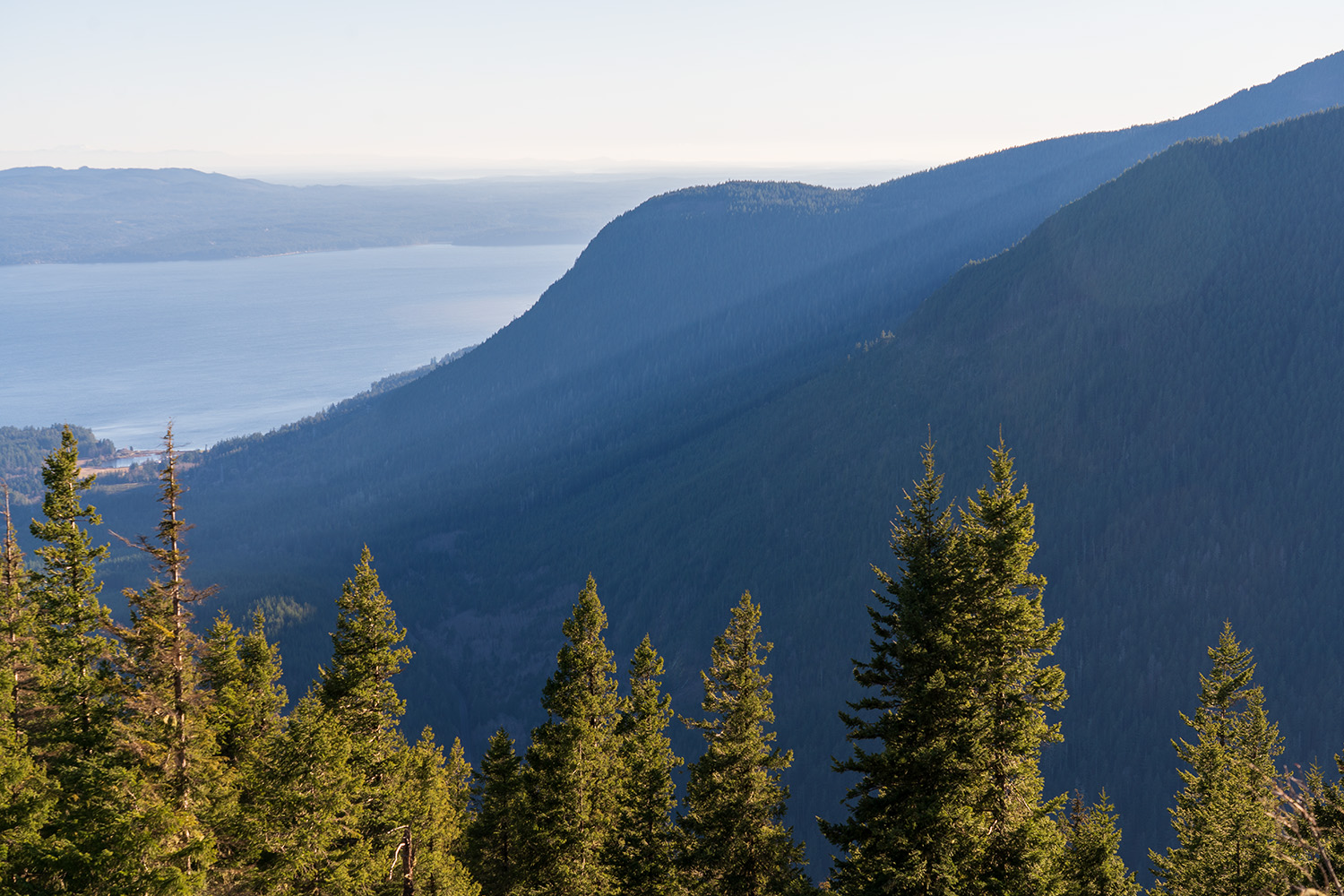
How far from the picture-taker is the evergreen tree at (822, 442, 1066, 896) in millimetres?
22656

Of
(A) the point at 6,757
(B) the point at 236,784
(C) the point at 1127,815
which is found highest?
(A) the point at 6,757

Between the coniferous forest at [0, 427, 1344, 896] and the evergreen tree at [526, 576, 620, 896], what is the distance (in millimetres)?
111

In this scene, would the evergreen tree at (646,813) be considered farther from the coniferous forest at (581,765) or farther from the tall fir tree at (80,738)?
the tall fir tree at (80,738)

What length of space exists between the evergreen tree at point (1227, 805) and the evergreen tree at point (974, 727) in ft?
20.1

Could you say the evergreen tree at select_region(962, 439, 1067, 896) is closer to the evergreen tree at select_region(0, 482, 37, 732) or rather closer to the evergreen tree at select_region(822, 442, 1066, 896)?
the evergreen tree at select_region(822, 442, 1066, 896)

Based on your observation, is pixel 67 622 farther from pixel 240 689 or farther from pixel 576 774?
pixel 576 774

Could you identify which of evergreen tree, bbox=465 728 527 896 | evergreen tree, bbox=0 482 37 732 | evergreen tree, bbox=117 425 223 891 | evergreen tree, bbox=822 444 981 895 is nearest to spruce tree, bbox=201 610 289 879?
evergreen tree, bbox=117 425 223 891

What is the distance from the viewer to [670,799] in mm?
36125

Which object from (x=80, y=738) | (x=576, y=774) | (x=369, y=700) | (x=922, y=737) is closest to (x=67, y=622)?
(x=80, y=738)

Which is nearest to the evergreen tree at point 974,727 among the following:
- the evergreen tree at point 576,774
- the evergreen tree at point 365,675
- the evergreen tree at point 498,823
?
the evergreen tree at point 576,774

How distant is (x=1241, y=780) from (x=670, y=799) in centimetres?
2220

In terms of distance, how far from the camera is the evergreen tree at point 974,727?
22.7 metres

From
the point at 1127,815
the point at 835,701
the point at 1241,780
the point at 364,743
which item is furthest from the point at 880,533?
the point at 364,743

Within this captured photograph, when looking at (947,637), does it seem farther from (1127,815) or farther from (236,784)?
(1127,815)
